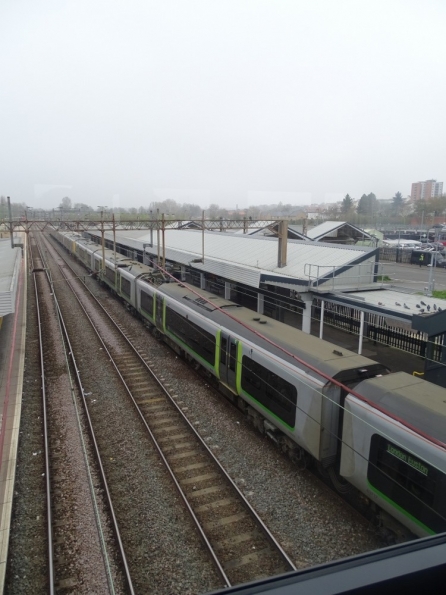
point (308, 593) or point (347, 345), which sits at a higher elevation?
point (308, 593)

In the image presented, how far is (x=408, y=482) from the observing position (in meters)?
4.88

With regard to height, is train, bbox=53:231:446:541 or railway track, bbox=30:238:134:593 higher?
train, bbox=53:231:446:541

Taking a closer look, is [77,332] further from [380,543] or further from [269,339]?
[380,543]

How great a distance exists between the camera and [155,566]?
5082mm

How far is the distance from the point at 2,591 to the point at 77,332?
1095cm

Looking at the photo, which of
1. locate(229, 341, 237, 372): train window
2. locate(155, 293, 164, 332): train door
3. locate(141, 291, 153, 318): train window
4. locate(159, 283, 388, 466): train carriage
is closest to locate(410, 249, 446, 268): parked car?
locate(141, 291, 153, 318): train window

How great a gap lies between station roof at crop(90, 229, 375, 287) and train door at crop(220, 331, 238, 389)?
502 cm

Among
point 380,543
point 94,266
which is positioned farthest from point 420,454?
point 94,266

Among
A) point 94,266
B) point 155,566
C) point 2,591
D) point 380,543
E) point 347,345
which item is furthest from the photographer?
point 94,266

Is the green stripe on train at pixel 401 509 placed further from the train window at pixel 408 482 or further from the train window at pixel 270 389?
the train window at pixel 270 389

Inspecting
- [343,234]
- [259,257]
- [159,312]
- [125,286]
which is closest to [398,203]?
[343,234]

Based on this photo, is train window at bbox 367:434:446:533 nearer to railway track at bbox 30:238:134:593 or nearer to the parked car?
railway track at bbox 30:238:134:593

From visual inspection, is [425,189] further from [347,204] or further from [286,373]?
[286,373]

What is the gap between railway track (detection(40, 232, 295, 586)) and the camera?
16.9 feet
